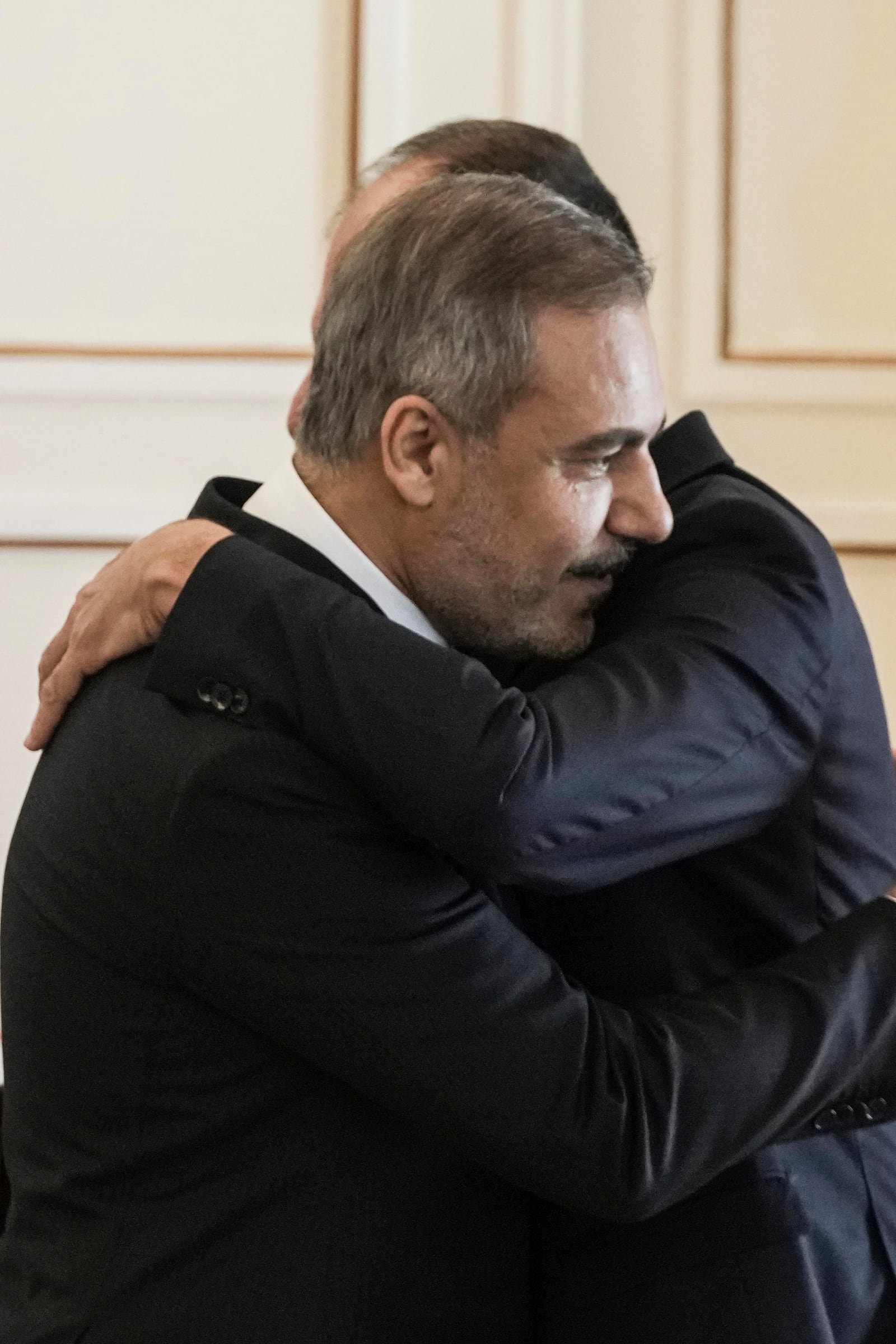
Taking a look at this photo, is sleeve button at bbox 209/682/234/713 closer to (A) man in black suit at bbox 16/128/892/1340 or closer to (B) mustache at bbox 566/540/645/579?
(A) man in black suit at bbox 16/128/892/1340

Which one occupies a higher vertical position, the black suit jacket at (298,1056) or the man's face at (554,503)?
the man's face at (554,503)

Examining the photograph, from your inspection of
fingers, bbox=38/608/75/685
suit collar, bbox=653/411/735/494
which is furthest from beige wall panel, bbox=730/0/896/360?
fingers, bbox=38/608/75/685

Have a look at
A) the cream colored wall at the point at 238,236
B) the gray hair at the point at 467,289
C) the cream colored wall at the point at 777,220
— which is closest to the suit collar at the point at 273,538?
the gray hair at the point at 467,289

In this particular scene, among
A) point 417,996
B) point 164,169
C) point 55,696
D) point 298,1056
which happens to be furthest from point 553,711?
point 164,169

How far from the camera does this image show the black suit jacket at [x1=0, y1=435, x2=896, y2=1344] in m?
1.08

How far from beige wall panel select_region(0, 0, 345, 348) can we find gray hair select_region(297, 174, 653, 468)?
1.08 meters

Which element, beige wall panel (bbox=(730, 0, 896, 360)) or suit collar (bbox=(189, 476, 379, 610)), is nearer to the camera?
suit collar (bbox=(189, 476, 379, 610))

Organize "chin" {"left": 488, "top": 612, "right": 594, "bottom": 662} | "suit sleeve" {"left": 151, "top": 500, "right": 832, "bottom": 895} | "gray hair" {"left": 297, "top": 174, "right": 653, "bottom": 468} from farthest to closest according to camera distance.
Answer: "chin" {"left": 488, "top": 612, "right": 594, "bottom": 662} → "gray hair" {"left": 297, "top": 174, "right": 653, "bottom": 468} → "suit sleeve" {"left": 151, "top": 500, "right": 832, "bottom": 895}

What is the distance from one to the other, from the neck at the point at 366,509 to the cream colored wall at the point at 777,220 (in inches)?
45.3

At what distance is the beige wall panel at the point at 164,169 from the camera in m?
2.34

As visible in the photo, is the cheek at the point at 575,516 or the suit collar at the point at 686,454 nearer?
the cheek at the point at 575,516

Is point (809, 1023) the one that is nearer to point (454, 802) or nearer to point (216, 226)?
point (454, 802)

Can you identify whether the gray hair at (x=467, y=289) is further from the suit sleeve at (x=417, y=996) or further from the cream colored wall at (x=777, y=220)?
the cream colored wall at (x=777, y=220)

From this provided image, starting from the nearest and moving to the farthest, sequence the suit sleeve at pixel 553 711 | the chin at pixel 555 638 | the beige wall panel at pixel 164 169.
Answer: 1. the suit sleeve at pixel 553 711
2. the chin at pixel 555 638
3. the beige wall panel at pixel 164 169
